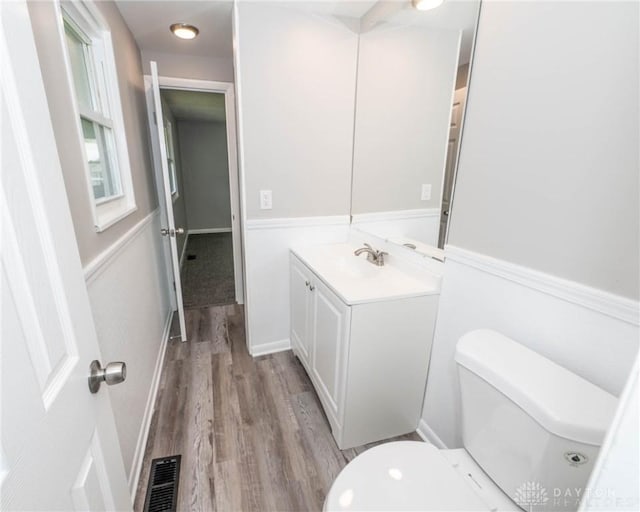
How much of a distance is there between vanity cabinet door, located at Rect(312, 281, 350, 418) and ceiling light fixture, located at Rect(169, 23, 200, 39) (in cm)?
186

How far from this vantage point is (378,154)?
2016mm

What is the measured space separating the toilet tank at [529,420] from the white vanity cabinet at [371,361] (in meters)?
0.40

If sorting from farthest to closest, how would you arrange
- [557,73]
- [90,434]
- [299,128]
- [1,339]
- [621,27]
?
[299,128] < [557,73] < [621,27] < [90,434] < [1,339]

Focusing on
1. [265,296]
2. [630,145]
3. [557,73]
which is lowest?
[265,296]

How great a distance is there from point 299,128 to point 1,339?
187 cm

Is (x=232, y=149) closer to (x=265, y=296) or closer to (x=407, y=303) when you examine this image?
(x=265, y=296)

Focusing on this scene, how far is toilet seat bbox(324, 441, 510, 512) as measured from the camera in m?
0.87

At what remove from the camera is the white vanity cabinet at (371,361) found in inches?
55.0

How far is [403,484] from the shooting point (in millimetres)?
919

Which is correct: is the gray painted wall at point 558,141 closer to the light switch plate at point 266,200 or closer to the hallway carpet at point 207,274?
the light switch plate at point 266,200

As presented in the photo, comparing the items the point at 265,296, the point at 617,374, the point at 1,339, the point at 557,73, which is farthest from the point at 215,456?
the point at 557,73

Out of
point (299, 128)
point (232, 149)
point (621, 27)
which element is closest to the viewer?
point (621, 27)

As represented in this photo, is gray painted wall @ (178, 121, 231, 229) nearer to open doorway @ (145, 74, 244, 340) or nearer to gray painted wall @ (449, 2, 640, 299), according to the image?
open doorway @ (145, 74, 244, 340)

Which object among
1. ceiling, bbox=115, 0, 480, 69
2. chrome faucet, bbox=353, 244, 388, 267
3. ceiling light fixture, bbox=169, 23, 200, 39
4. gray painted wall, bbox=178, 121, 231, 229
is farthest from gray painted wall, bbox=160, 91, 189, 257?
chrome faucet, bbox=353, 244, 388, 267
